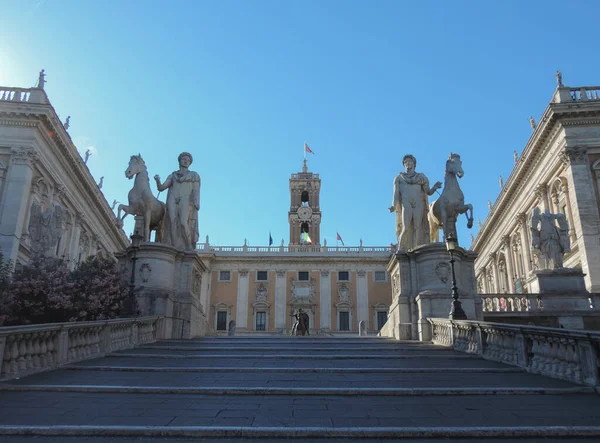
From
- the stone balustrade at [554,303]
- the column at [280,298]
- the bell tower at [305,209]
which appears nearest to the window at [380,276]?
the column at [280,298]

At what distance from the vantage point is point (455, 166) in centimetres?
1580

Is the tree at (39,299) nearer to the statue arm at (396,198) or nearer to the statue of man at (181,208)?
the statue of man at (181,208)

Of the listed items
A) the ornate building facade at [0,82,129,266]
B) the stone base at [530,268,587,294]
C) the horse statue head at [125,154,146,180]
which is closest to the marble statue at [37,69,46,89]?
the ornate building facade at [0,82,129,266]

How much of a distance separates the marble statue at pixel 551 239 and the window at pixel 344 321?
36410 mm

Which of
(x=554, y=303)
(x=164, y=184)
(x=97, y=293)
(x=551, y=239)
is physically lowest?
(x=97, y=293)

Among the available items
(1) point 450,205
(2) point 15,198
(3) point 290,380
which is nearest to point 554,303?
(1) point 450,205

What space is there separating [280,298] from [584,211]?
1363 inches

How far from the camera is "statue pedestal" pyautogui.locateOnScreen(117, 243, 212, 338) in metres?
13.9

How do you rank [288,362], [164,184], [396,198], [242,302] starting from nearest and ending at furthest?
[288,362], [396,198], [164,184], [242,302]

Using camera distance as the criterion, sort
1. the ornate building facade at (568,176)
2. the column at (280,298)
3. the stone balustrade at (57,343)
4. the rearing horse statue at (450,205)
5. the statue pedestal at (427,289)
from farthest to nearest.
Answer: the column at (280,298) → the ornate building facade at (568,176) → the rearing horse statue at (450,205) → the statue pedestal at (427,289) → the stone balustrade at (57,343)

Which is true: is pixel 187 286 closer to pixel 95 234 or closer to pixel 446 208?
pixel 446 208

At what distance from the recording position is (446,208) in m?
15.4

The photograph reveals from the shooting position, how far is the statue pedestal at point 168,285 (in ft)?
45.7

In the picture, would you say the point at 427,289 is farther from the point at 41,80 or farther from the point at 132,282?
the point at 41,80
